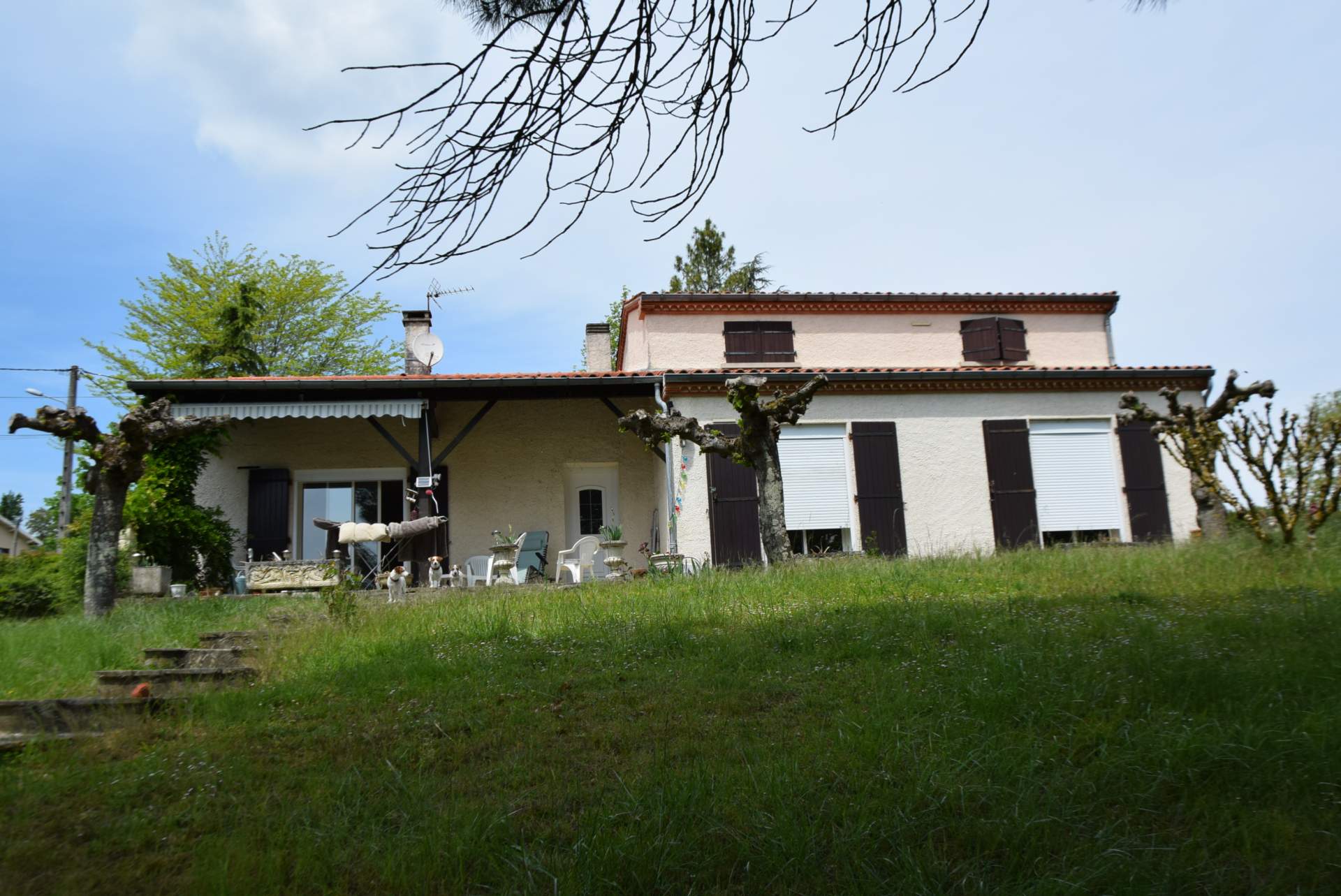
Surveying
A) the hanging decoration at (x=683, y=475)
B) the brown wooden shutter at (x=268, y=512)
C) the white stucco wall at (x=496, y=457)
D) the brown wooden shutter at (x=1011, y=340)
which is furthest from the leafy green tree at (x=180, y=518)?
the brown wooden shutter at (x=1011, y=340)

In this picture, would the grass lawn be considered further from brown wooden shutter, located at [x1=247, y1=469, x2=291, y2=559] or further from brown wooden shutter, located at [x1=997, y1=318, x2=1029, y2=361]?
brown wooden shutter, located at [x1=997, y1=318, x2=1029, y2=361]

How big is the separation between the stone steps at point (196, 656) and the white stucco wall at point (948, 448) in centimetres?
711

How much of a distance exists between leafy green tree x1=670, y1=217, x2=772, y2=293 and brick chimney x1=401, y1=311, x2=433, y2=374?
12.5 m

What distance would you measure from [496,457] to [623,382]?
2.49 m

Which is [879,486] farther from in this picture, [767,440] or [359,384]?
[359,384]

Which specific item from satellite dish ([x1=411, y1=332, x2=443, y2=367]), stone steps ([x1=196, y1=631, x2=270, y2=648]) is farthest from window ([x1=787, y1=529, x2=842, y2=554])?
stone steps ([x1=196, y1=631, x2=270, y2=648])

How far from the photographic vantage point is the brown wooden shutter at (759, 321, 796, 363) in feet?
49.3

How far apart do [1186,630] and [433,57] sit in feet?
16.4

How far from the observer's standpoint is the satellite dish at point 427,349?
14195 mm

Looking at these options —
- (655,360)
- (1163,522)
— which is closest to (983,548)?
(1163,522)

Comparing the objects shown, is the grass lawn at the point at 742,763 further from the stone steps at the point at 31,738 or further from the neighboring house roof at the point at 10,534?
the neighboring house roof at the point at 10,534

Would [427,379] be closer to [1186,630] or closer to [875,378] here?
[875,378]

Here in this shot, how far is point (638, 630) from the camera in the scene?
5.88m

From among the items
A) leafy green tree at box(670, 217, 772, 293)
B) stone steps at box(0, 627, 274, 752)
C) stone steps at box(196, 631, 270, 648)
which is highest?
leafy green tree at box(670, 217, 772, 293)
